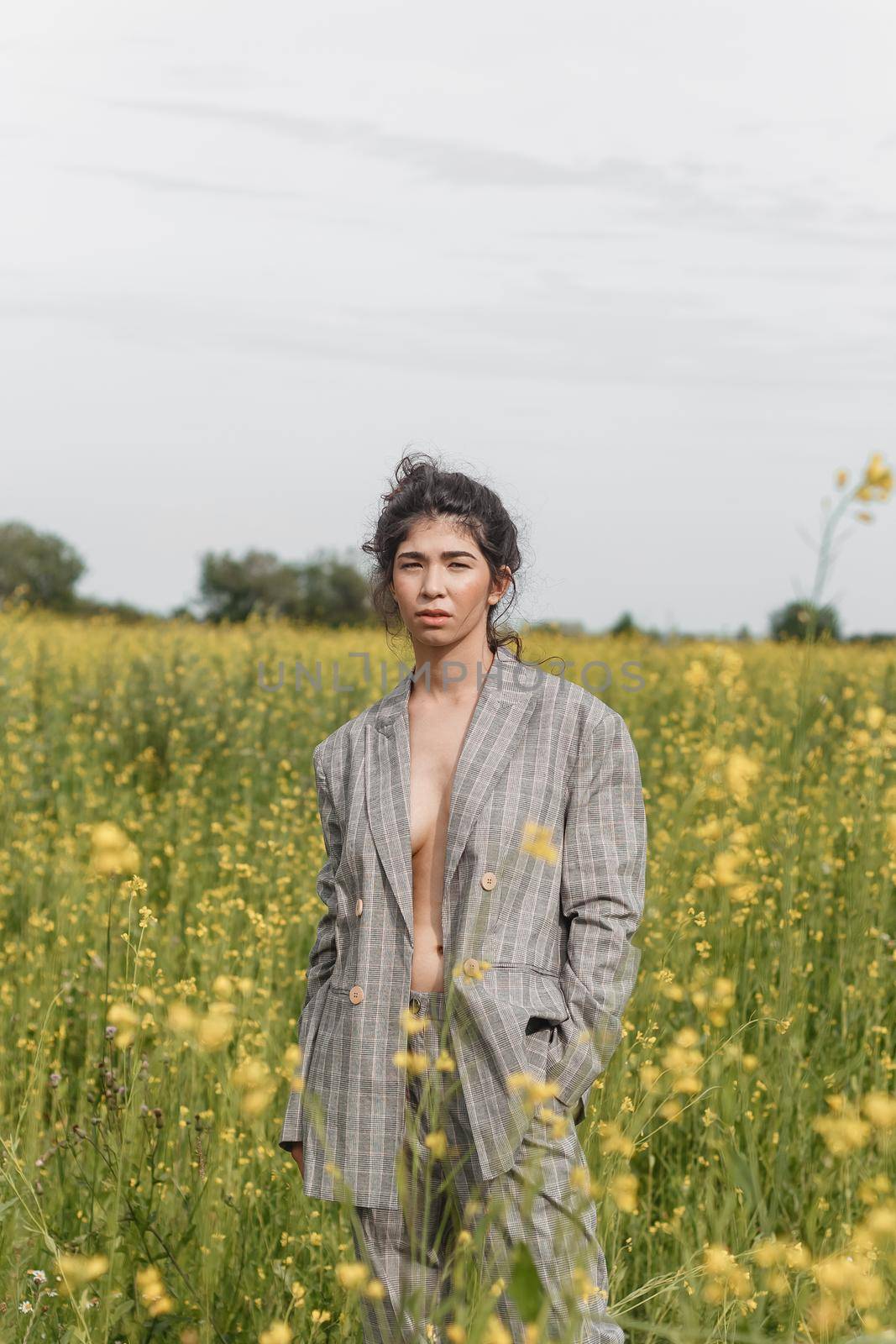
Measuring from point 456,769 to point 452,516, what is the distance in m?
0.46

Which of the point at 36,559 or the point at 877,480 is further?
the point at 36,559

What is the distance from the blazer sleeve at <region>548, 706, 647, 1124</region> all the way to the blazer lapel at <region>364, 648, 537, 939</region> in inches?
5.7

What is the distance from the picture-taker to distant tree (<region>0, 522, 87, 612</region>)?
53.2m

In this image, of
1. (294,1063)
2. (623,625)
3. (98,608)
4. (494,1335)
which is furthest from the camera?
(98,608)

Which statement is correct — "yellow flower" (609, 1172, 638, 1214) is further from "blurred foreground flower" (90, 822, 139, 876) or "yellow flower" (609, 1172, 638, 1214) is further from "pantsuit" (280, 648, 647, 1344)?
"blurred foreground flower" (90, 822, 139, 876)

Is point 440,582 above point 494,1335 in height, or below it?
above

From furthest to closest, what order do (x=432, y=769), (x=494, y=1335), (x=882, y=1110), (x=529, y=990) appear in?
1. (x=432, y=769)
2. (x=529, y=990)
3. (x=882, y=1110)
4. (x=494, y=1335)

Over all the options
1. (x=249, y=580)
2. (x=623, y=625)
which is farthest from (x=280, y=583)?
(x=623, y=625)

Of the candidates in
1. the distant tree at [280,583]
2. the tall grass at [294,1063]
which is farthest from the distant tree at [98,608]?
the tall grass at [294,1063]

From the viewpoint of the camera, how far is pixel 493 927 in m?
2.08

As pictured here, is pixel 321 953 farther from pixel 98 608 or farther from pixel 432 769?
pixel 98 608

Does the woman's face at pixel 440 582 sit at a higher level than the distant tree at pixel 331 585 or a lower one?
lower

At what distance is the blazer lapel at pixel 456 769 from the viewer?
2146 millimetres

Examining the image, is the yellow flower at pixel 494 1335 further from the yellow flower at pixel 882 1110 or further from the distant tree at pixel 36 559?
the distant tree at pixel 36 559
